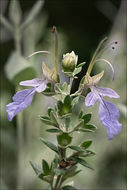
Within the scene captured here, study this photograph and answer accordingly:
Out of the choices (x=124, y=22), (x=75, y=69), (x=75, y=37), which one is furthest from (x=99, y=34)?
(x=75, y=69)

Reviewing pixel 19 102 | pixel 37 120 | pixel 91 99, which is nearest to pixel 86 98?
pixel 91 99

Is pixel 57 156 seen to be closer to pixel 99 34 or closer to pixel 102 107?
pixel 102 107

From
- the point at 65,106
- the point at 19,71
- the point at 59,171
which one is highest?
the point at 19,71

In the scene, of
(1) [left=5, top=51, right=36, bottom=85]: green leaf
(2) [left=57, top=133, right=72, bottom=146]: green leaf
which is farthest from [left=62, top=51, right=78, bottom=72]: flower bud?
(1) [left=5, top=51, right=36, bottom=85]: green leaf

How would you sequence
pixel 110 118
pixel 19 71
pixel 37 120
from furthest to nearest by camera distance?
pixel 37 120 < pixel 19 71 < pixel 110 118

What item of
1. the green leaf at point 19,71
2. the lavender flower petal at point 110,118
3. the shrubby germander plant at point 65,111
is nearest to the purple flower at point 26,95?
the shrubby germander plant at point 65,111

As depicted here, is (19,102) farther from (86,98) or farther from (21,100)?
(86,98)

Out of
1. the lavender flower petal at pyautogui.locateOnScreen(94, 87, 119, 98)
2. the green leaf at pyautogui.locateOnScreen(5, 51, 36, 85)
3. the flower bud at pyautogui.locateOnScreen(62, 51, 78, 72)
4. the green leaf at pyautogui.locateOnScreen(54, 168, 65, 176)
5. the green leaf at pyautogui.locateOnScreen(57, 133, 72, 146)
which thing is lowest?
the green leaf at pyautogui.locateOnScreen(54, 168, 65, 176)

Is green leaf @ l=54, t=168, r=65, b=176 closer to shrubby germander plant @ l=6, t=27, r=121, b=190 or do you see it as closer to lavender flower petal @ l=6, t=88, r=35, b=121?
shrubby germander plant @ l=6, t=27, r=121, b=190
